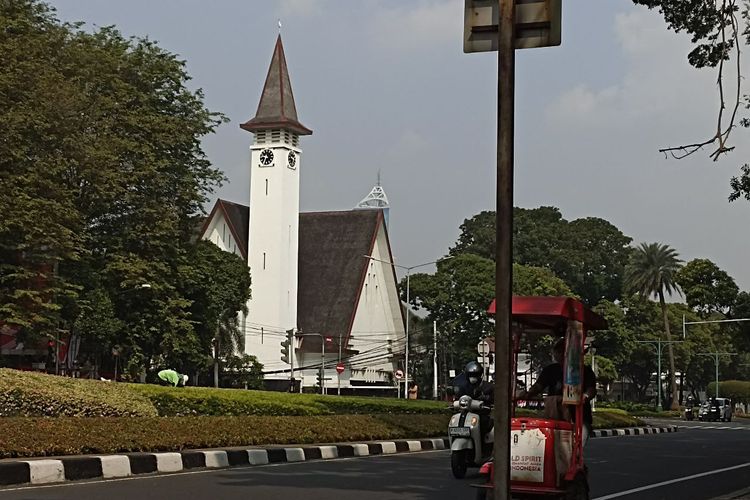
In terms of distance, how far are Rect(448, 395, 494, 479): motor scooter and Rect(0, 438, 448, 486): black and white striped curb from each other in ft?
9.98

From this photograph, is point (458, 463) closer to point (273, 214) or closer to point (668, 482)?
point (668, 482)

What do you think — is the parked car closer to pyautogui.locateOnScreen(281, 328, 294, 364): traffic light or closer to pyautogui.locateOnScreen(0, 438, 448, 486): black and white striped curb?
pyautogui.locateOnScreen(281, 328, 294, 364): traffic light

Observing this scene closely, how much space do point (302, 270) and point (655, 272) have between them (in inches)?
993

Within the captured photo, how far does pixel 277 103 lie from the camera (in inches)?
2650

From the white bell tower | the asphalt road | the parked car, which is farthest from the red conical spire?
the asphalt road

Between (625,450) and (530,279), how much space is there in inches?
1804

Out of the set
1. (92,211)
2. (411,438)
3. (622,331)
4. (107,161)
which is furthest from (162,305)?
(622,331)

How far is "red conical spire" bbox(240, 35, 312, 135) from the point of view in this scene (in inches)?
2640

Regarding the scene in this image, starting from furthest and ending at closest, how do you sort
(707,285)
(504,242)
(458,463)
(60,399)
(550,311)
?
(707,285), (60,399), (458,463), (550,311), (504,242)

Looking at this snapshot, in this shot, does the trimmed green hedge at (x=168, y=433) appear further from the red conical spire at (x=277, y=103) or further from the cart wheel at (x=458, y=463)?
the red conical spire at (x=277, y=103)

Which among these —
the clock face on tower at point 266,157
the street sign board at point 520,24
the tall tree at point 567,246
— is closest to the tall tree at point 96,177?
the street sign board at point 520,24

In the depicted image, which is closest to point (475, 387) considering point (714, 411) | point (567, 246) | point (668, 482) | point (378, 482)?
point (378, 482)

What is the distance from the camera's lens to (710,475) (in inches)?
622

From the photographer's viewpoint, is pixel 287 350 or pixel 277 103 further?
pixel 277 103
